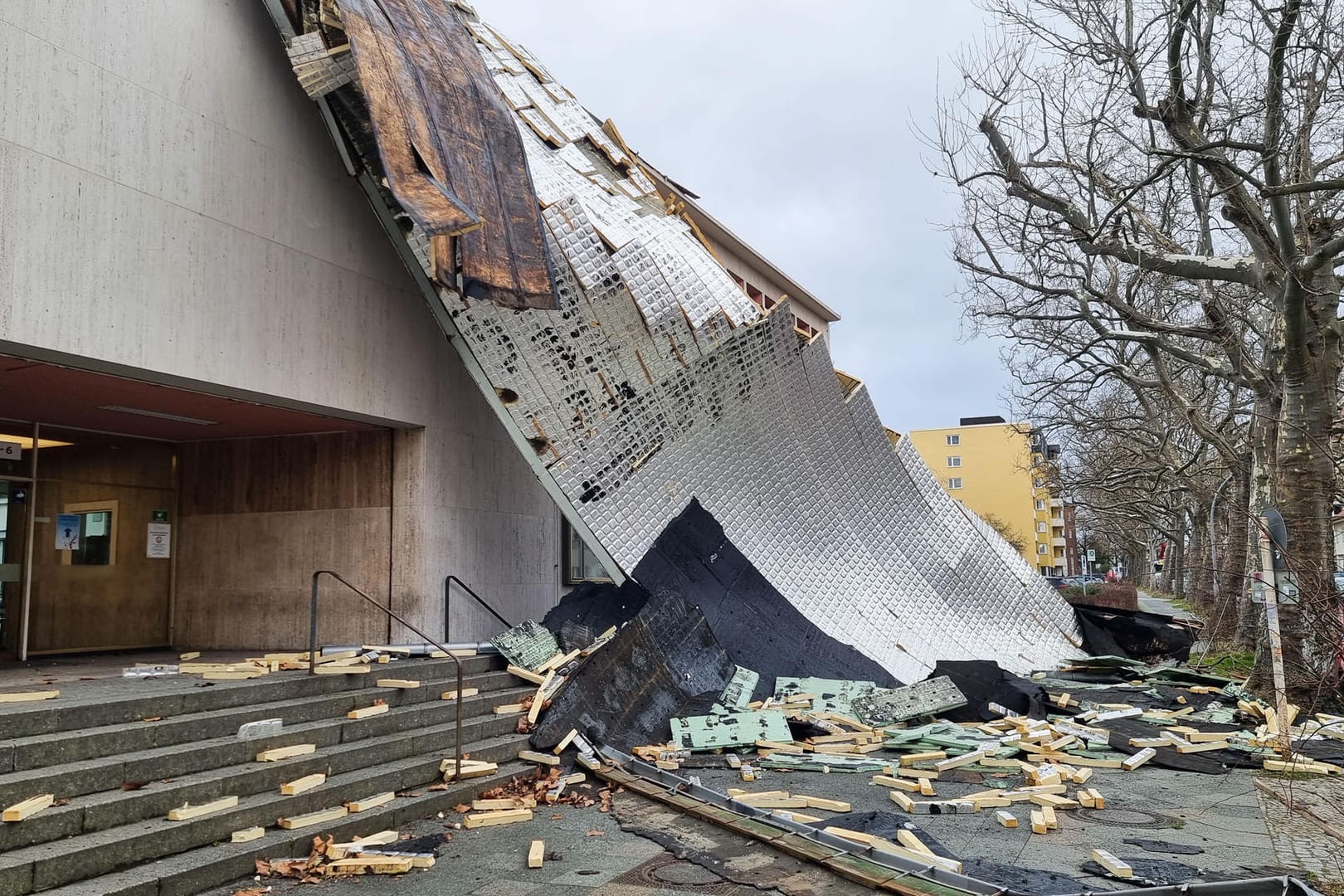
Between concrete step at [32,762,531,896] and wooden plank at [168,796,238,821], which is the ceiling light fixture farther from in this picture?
concrete step at [32,762,531,896]

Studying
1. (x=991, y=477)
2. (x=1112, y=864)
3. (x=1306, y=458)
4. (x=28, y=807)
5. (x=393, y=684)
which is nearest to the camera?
(x=28, y=807)

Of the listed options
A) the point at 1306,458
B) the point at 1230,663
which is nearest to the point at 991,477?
the point at 1230,663

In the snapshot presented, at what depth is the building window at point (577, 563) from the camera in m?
15.0

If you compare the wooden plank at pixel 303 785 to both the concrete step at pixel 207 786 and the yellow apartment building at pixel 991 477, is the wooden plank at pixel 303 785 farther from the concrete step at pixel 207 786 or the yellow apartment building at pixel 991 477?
the yellow apartment building at pixel 991 477

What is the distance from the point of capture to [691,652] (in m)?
10.9

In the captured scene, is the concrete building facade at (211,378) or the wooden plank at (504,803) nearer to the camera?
the wooden plank at (504,803)

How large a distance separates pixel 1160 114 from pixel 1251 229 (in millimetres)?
Result: 2083

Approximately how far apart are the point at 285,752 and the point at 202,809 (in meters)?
1.04

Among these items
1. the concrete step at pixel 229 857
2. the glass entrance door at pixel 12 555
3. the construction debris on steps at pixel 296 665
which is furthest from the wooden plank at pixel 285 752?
the glass entrance door at pixel 12 555

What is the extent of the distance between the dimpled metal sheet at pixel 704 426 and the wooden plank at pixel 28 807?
6.28m

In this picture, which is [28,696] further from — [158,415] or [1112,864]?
[1112,864]

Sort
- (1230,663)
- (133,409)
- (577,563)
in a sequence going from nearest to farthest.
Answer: (133,409) → (577,563) → (1230,663)

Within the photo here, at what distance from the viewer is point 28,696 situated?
682cm

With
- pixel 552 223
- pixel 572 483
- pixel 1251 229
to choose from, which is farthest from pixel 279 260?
pixel 1251 229
